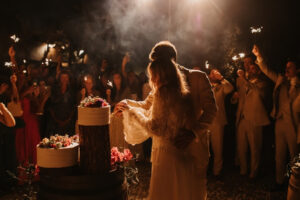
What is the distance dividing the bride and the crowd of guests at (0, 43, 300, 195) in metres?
2.01

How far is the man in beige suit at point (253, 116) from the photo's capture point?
18.7ft

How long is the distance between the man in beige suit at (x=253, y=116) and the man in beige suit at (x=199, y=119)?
3022 mm

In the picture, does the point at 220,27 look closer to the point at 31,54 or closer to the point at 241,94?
the point at 241,94

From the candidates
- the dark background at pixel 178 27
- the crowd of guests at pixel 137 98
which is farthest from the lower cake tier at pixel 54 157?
the dark background at pixel 178 27

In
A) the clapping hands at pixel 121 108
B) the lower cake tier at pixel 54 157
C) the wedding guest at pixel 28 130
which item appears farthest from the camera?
the wedding guest at pixel 28 130

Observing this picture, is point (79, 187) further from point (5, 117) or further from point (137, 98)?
point (137, 98)

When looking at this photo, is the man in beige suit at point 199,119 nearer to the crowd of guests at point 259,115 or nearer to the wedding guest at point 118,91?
the crowd of guests at point 259,115

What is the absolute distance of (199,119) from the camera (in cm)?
295

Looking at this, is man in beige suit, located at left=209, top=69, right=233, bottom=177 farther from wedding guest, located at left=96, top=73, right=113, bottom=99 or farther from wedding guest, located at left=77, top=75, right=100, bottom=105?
wedding guest, located at left=77, top=75, right=100, bottom=105

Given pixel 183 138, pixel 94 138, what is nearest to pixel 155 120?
pixel 183 138

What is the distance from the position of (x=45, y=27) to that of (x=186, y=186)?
12795mm

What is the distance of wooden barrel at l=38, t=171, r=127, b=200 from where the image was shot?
8.55 ft

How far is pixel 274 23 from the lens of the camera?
25.3 feet

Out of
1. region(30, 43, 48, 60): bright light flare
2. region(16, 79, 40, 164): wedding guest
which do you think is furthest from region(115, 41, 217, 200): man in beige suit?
region(30, 43, 48, 60): bright light flare
